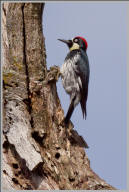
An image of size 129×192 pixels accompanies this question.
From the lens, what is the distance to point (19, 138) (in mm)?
3762

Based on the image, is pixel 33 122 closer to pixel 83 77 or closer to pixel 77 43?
pixel 83 77

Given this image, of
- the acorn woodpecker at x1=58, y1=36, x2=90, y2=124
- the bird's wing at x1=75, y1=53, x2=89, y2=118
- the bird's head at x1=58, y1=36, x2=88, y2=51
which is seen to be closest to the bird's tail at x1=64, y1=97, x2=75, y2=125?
the acorn woodpecker at x1=58, y1=36, x2=90, y2=124

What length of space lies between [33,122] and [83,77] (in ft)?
5.10

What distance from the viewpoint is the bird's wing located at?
5.16 metres

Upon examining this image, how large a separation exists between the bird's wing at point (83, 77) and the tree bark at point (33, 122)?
87 cm

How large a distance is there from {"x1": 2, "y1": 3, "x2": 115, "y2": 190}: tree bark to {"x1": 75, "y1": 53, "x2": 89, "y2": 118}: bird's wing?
87 cm

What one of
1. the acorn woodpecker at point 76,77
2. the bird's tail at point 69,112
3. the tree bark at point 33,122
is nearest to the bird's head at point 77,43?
the acorn woodpecker at point 76,77

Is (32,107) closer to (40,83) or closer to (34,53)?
(40,83)

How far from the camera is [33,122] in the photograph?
13.2 ft

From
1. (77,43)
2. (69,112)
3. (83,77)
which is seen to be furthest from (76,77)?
(77,43)

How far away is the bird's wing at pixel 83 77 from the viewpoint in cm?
516

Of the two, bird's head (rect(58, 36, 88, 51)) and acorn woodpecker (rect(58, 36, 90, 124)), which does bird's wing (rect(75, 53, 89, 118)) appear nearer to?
acorn woodpecker (rect(58, 36, 90, 124))

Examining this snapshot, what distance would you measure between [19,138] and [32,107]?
49 cm

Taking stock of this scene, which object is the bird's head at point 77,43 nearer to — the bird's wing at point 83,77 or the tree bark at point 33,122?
the bird's wing at point 83,77
